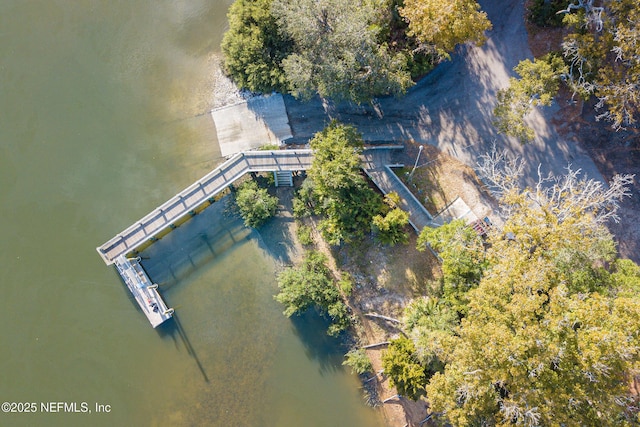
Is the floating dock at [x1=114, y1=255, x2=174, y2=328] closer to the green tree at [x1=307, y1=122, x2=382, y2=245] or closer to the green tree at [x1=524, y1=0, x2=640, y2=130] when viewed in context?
the green tree at [x1=307, y1=122, x2=382, y2=245]


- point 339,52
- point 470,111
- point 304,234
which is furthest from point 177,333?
point 470,111

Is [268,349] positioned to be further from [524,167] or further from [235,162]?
[524,167]

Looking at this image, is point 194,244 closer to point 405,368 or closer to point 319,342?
point 319,342

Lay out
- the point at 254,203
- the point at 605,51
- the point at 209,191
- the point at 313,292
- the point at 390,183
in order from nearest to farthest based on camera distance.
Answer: the point at 605,51 < the point at 313,292 < the point at 390,183 < the point at 254,203 < the point at 209,191

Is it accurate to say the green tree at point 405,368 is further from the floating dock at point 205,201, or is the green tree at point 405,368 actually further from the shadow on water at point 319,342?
the floating dock at point 205,201

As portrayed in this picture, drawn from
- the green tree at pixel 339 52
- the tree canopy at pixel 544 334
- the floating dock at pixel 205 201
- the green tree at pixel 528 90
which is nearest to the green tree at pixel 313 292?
the floating dock at pixel 205 201

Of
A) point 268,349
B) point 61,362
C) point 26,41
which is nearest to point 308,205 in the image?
point 268,349

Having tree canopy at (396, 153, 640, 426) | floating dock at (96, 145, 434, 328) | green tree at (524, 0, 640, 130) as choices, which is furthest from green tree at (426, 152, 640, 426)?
floating dock at (96, 145, 434, 328)
